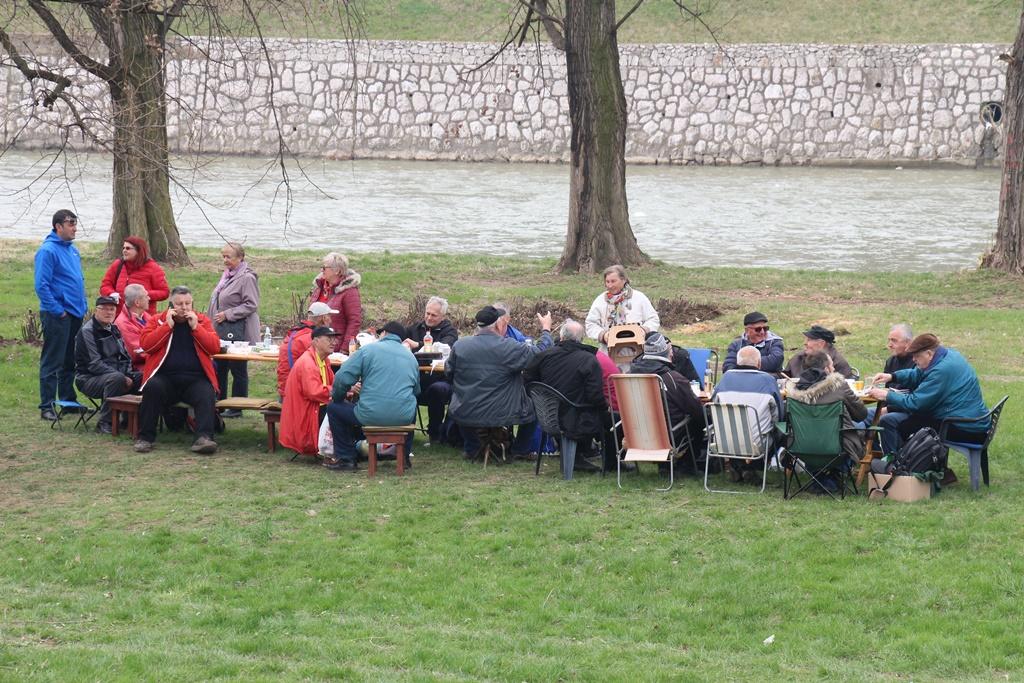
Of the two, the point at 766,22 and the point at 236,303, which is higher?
the point at 766,22

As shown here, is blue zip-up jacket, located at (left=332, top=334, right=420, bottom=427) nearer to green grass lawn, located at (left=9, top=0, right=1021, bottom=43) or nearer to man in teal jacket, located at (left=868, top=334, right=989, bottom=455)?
man in teal jacket, located at (left=868, top=334, right=989, bottom=455)

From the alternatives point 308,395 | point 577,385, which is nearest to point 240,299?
point 308,395

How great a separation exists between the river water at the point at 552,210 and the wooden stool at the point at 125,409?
6.63 meters

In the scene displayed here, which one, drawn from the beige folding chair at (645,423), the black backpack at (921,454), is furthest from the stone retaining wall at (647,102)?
the black backpack at (921,454)

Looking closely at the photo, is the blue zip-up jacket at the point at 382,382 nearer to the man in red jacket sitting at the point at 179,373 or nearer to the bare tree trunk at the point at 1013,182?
the man in red jacket sitting at the point at 179,373

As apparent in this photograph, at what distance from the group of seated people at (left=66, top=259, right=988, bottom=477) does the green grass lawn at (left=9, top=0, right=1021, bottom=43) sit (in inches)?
1128

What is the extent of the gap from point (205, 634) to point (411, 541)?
1801mm

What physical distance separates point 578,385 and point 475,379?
32.2 inches

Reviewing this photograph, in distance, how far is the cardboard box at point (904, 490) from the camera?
28.9 ft

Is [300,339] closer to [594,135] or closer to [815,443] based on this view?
[815,443]

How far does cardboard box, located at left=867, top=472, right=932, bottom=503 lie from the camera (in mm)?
8805

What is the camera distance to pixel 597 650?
6473 mm

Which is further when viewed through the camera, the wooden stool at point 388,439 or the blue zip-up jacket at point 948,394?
the wooden stool at point 388,439

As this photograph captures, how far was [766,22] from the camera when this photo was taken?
40188 millimetres
